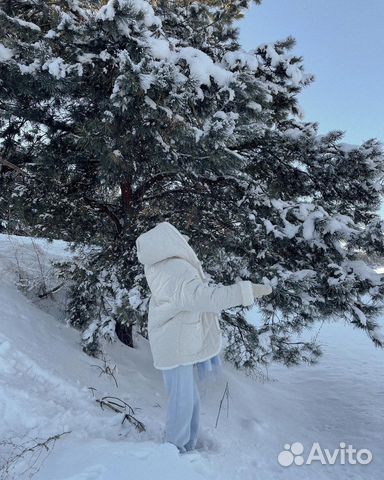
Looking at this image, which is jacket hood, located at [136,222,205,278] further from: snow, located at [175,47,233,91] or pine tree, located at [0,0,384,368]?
snow, located at [175,47,233,91]

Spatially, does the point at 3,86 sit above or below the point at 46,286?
above

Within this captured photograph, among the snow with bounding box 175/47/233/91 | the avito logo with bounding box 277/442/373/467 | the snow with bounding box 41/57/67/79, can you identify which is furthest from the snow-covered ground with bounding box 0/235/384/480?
the snow with bounding box 175/47/233/91

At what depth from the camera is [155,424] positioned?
3021 mm

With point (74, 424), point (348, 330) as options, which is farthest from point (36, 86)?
point (348, 330)

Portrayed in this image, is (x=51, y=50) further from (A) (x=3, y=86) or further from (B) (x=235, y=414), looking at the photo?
(B) (x=235, y=414)

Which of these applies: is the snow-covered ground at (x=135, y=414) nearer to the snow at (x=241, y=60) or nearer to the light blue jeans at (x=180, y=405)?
the light blue jeans at (x=180, y=405)

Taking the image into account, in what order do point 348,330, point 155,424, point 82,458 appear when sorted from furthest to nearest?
point 348,330 < point 155,424 < point 82,458

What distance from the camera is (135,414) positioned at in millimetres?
3156

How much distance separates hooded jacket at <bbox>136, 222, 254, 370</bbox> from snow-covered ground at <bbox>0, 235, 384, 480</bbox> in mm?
617

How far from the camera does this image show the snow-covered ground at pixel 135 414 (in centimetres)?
218

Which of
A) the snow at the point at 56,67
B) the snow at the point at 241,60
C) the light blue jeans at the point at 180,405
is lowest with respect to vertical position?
the light blue jeans at the point at 180,405

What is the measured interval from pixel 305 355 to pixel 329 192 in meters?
2.70

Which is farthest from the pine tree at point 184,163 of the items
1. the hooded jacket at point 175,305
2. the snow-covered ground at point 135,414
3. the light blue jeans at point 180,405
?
the light blue jeans at point 180,405

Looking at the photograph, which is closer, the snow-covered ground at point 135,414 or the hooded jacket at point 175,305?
the snow-covered ground at point 135,414
